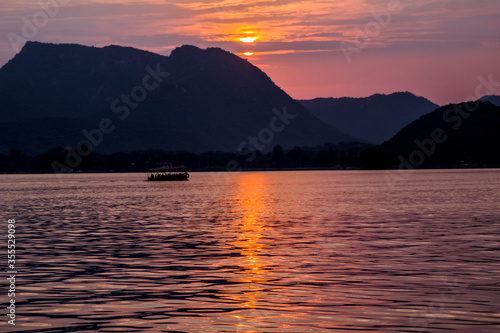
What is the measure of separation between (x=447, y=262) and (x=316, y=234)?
18.3 metres

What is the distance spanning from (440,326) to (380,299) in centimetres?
444

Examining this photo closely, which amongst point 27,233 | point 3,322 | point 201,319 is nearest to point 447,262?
point 201,319

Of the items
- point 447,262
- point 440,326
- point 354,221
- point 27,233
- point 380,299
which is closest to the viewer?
Result: point 440,326

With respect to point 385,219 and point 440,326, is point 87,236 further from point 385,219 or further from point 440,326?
point 440,326

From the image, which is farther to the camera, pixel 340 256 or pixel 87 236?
pixel 87 236

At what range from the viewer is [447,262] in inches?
1442

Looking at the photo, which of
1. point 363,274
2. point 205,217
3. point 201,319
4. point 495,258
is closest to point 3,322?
point 201,319

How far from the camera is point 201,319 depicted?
2311cm

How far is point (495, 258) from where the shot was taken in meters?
37.6

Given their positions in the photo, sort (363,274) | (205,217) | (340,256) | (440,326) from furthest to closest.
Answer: (205,217), (340,256), (363,274), (440,326)

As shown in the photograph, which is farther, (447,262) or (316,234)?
(316,234)

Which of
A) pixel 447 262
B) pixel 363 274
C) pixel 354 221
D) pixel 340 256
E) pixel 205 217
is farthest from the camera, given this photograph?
pixel 205 217

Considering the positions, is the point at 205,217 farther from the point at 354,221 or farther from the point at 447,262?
the point at 447,262

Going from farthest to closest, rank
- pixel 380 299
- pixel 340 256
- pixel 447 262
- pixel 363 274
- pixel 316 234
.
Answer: pixel 316 234 → pixel 340 256 → pixel 447 262 → pixel 363 274 → pixel 380 299
